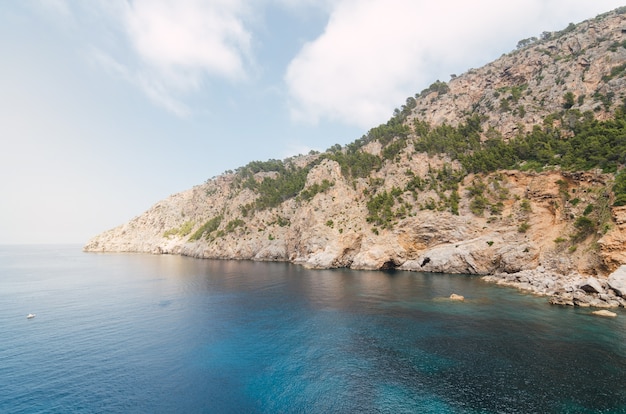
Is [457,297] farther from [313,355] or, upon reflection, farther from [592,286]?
[313,355]

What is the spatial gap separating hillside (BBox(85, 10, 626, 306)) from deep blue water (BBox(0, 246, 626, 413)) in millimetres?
18658

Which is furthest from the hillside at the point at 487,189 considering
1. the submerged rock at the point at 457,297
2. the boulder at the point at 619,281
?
the submerged rock at the point at 457,297

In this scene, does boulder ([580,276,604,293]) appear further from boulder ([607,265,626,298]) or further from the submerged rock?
the submerged rock

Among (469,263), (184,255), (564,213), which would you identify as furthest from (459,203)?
A: (184,255)

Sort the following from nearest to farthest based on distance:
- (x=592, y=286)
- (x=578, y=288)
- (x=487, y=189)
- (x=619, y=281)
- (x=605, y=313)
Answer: (x=605, y=313) → (x=619, y=281) → (x=592, y=286) → (x=578, y=288) → (x=487, y=189)

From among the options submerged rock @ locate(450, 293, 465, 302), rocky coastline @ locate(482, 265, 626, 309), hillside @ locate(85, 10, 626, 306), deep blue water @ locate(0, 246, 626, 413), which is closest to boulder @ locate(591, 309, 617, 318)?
deep blue water @ locate(0, 246, 626, 413)

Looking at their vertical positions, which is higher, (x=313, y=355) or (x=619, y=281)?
(x=619, y=281)

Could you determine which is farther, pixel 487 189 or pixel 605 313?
pixel 487 189

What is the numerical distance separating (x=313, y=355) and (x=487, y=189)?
73.3 m

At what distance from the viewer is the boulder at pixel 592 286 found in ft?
151

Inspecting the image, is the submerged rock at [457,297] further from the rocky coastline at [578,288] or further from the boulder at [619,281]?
the boulder at [619,281]

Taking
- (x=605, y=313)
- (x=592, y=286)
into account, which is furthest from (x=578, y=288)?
(x=605, y=313)

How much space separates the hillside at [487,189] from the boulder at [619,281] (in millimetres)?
363

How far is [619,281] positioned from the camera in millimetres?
45031
